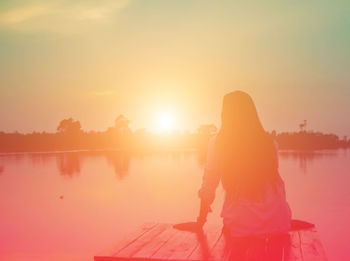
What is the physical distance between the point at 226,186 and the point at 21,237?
46.8 feet

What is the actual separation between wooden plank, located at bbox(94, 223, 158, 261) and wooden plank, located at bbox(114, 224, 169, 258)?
64 mm

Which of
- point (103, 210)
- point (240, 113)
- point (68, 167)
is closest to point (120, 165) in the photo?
point (68, 167)

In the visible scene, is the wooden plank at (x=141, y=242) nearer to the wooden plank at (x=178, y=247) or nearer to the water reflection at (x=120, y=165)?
the wooden plank at (x=178, y=247)

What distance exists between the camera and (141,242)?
21.8ft

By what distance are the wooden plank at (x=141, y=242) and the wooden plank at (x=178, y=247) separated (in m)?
0.28

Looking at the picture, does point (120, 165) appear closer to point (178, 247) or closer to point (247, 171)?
point (178, 247)

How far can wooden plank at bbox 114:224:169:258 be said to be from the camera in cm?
603

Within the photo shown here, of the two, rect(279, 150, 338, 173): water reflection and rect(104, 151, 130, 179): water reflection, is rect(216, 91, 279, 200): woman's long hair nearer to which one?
rect(104, 151, 130, 179): water reflection

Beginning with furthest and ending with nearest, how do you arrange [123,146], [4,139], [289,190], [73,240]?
1. [123,146]
2. [4,139]
3. [289,190]
4. [73,240]

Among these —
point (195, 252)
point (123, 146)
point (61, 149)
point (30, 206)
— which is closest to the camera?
point (195, 252)

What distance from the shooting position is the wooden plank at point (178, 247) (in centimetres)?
589

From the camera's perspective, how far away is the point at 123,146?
144000mm

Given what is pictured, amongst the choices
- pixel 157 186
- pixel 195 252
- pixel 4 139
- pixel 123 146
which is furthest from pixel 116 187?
pixel 123 146

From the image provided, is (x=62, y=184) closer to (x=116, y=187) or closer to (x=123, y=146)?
(x=116, y=187)
